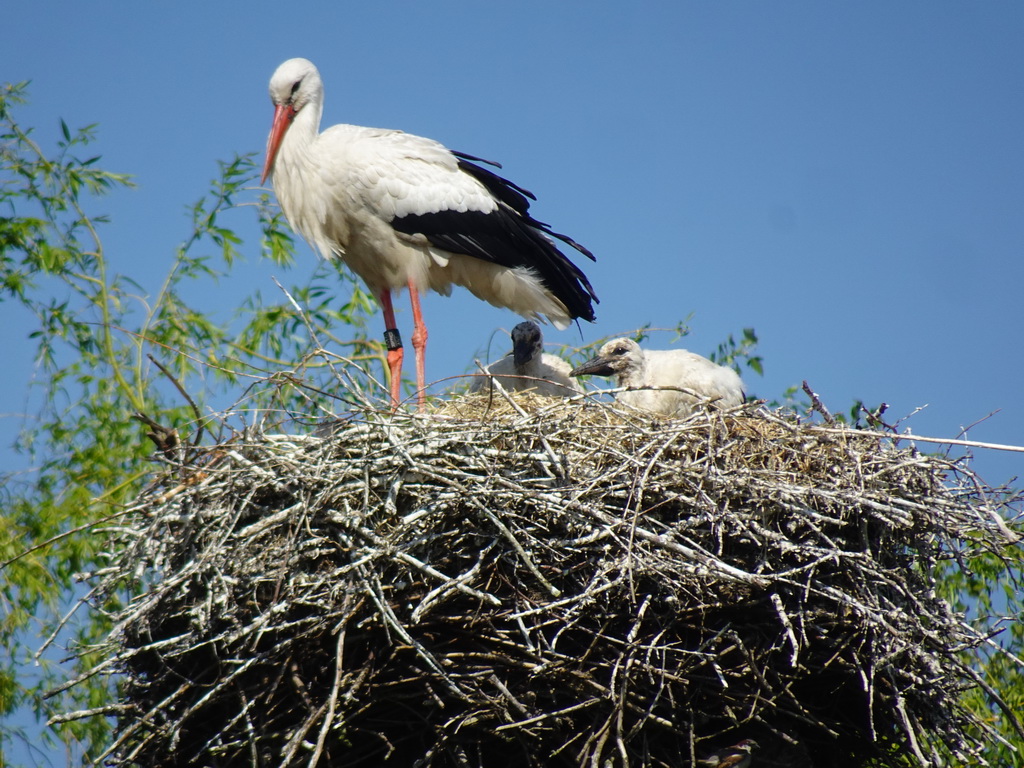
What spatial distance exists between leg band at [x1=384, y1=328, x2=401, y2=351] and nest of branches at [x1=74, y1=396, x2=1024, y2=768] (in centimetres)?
213

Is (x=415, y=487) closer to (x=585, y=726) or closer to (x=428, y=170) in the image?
(x=585, y=726)

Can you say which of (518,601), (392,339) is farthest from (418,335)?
(518,601)

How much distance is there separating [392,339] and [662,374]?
1.42 m

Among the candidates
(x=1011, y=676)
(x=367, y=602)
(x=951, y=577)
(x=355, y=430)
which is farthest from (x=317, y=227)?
(x=1011, y=676)

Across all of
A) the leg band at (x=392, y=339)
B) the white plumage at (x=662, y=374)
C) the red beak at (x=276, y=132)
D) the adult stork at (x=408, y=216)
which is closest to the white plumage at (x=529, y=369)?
the white plumage at (x=662, y=374)

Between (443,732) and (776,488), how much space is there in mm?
1194

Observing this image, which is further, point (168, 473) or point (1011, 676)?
point (1011, 676)

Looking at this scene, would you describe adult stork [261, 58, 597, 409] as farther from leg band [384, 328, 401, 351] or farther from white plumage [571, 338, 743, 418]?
white plumage [571, 338, 743, 418]

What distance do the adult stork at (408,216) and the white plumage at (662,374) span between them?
1.37ft

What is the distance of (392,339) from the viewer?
19.0 ft

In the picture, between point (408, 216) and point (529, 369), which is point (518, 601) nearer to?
point (529, 369)

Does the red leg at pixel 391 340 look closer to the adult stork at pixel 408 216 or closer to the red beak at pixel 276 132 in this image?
the adult stork at pixel 408 216

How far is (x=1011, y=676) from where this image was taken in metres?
5.65

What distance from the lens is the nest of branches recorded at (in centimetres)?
329
